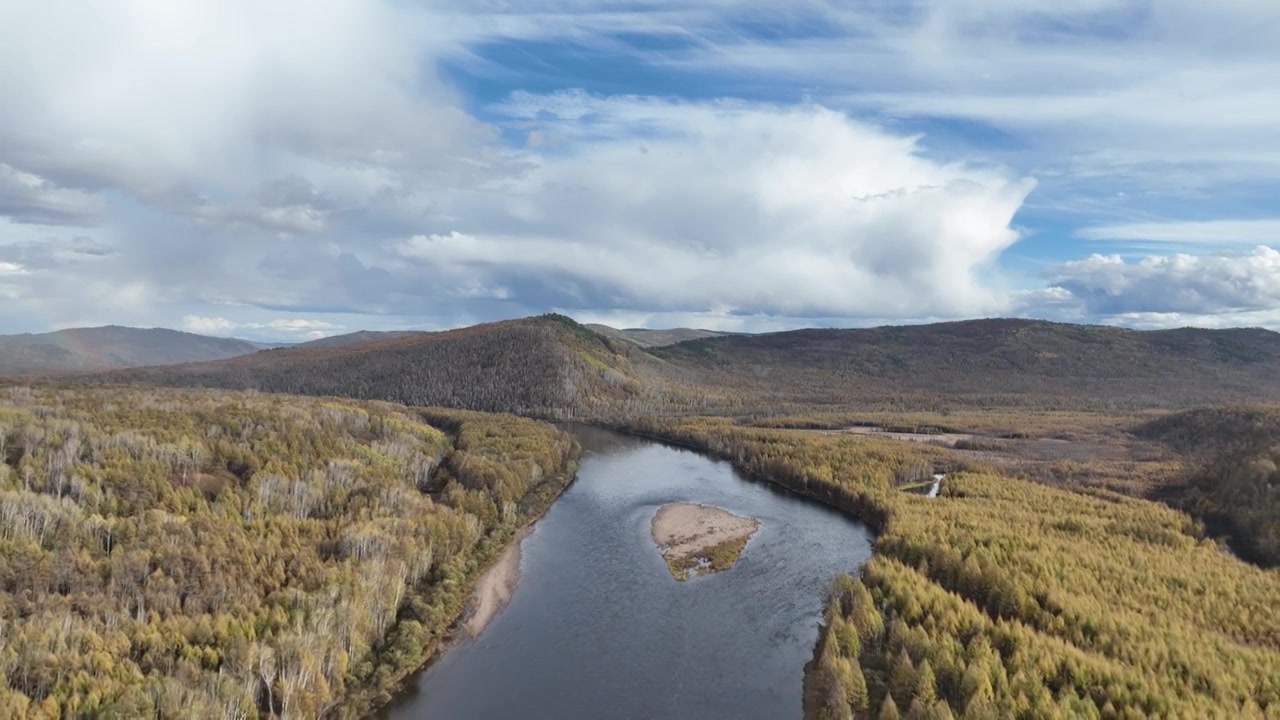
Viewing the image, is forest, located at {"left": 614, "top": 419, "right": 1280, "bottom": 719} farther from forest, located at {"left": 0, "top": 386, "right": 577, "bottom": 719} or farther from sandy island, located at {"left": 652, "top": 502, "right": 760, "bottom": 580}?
forest, located at {"left": 0, "top": 386, "right": 577, "bottom": 719}

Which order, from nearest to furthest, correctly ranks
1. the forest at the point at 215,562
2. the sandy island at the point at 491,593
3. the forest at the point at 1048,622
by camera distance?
the forest at the point at 1048,622 < the forest at the point at 215,562 < the sandy island at the point at 491,593

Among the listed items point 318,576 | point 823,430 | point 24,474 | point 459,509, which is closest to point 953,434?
point 823,430

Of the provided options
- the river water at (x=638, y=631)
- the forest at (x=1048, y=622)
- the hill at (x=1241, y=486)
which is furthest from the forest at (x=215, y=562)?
the hill at (x=1241, y=486)

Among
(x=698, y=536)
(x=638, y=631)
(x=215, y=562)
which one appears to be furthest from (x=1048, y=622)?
(x=215, y=562)

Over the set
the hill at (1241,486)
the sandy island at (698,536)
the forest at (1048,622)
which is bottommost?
the sandy island at (698,536)

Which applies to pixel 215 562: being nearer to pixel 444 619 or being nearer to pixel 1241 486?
pixel 444 619

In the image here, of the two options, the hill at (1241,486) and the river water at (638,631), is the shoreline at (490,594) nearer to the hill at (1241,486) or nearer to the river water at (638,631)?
the river water at (638,631)

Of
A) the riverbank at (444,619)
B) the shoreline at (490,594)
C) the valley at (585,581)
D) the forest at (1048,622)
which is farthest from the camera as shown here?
the shoreline at (490,594)
